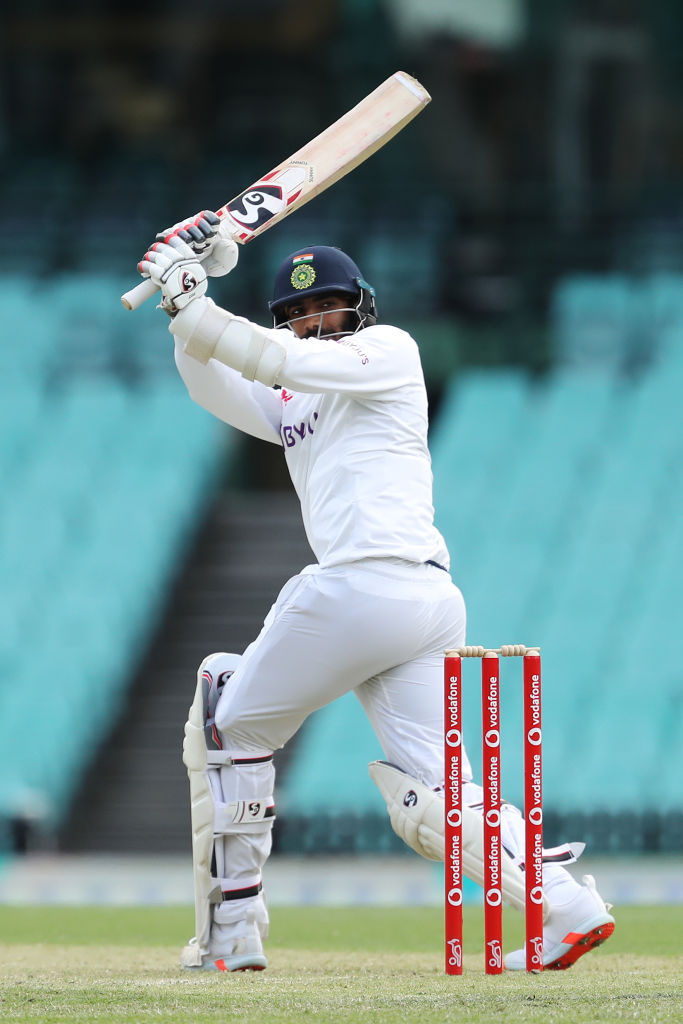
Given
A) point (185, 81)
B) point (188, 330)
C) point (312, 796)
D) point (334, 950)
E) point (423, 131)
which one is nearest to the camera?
point (188, 330)

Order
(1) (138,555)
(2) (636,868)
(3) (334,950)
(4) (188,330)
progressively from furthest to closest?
(1) (138,555)
(2) (636,868)
(3) (334,950)
(4) (188,330)

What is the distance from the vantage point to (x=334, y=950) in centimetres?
491

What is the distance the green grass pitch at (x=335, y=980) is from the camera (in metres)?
3.19

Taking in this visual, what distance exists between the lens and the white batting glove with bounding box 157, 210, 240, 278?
13.2 ft

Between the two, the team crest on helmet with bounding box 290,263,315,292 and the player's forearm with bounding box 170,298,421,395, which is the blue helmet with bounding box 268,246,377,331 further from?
the player's forearm with bounding box 170,298,421,395

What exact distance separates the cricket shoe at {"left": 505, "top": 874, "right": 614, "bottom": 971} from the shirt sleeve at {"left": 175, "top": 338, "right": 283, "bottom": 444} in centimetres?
131

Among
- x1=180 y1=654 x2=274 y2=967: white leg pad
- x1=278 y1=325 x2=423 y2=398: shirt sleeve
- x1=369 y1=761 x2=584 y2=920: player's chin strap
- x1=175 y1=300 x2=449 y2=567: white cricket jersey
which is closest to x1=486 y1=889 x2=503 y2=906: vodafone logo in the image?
x1=369 y1=761 x2=584 y2=920: player's chin strap

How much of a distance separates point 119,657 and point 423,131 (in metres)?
5.91

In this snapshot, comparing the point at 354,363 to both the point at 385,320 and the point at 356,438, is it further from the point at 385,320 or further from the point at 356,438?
the point at 385,320

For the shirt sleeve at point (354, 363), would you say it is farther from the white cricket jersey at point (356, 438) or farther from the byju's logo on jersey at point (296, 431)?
the byju's logo on jersey at point (296, 431)

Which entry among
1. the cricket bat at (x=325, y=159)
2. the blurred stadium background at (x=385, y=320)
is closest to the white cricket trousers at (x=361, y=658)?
the cricket bat at (x=325, y=159)

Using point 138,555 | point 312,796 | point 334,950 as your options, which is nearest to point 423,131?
point 138,555

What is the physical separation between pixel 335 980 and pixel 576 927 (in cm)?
54

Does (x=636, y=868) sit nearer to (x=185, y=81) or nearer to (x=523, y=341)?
(x=523, y=341)
